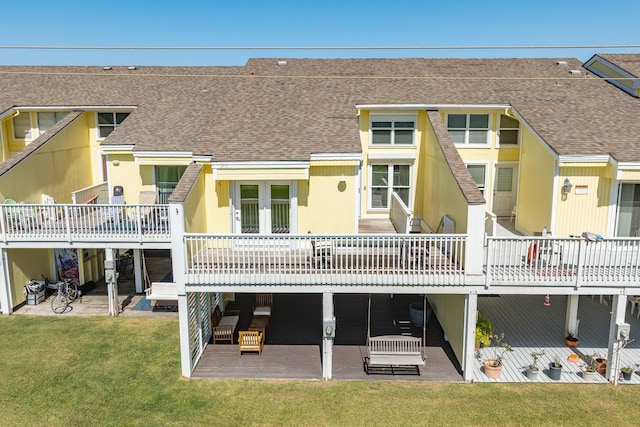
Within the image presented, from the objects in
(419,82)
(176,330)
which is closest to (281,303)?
(176,330)

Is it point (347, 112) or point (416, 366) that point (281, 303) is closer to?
point (416, 366)

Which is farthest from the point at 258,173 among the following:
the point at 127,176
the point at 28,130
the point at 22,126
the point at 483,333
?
the point at 22,126

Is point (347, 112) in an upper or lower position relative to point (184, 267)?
upper

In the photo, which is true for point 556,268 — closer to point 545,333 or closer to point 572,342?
point 572,342

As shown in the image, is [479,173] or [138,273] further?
[138,273]

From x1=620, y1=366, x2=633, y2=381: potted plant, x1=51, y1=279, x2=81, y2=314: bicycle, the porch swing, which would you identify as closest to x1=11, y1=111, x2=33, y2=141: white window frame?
x1=51, y1=279, x2=81, y2=314: bicycle

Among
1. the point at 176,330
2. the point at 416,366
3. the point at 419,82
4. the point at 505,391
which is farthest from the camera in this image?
the point at 419,82

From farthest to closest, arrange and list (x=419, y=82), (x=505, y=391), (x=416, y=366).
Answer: (x=419, y=82), (x=416, y=366), (x=505, y=391)

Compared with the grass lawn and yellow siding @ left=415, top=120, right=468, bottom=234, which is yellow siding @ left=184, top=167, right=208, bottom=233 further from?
yellow siding @ left=415, top=120, right=468, bottom=234
